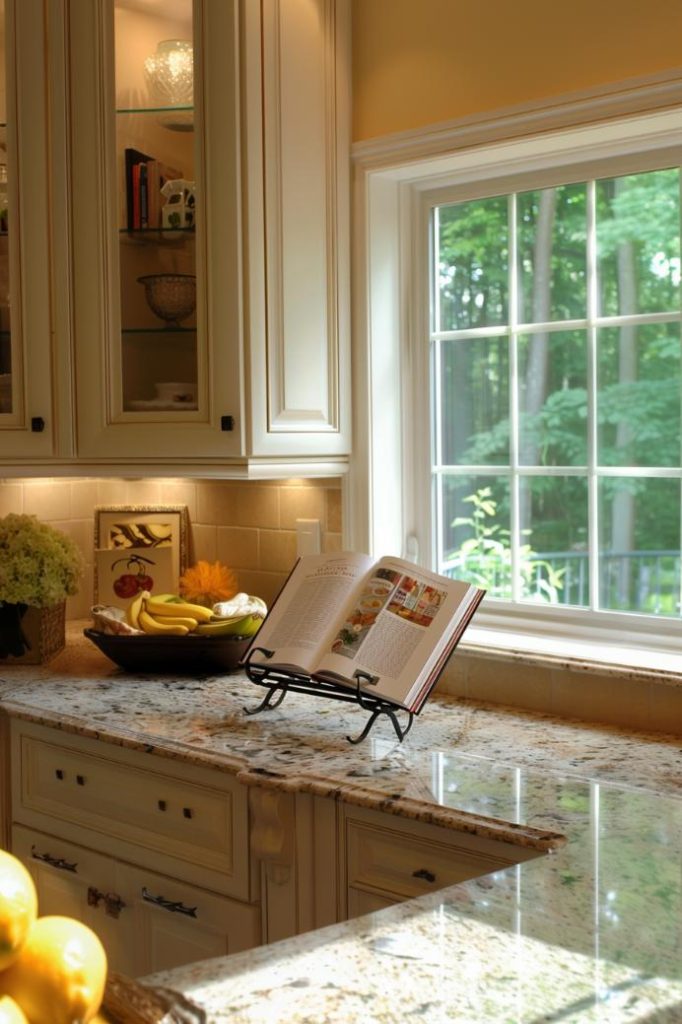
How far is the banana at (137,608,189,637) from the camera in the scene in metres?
2.63

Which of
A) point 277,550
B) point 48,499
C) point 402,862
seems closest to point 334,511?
point 277,550

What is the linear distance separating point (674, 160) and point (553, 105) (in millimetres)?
276

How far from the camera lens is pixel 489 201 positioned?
2877 mm

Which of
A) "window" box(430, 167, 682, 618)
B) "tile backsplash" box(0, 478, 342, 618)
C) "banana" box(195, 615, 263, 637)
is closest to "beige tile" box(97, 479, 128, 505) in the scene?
"tile backsplash" box(0, 478, 342, 618)

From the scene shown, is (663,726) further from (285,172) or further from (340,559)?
(285,172)

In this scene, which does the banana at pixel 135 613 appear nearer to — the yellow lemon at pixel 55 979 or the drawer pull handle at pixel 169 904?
the drawer pull handle at pixel 169 904

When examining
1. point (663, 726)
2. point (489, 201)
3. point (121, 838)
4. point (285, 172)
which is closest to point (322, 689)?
point (121, 838)

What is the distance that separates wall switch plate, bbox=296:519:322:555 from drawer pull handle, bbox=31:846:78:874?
2.98ft

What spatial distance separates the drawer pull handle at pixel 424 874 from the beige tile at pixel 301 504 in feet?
3.88

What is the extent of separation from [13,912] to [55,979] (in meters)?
0.06

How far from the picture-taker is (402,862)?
1841mm

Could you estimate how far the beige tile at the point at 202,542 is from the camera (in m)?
3.16

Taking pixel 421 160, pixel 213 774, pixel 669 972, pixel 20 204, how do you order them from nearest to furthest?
pixel 669 972 → pixel 213 774 → pixel 421 160 → pixel 20 204

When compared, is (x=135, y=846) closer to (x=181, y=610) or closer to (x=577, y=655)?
(x=181, y=610)
